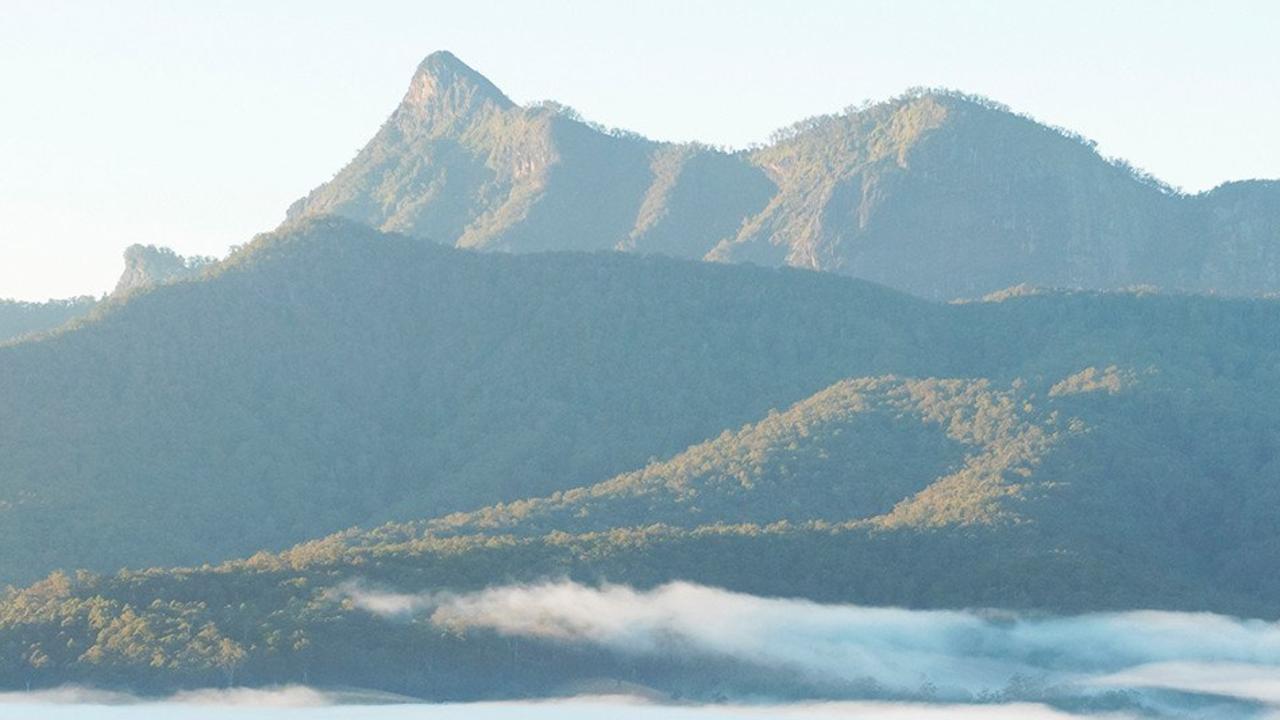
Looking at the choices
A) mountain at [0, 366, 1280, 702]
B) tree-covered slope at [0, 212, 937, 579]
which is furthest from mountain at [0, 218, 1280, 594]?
mountain at [0, 366, 1280, 702]

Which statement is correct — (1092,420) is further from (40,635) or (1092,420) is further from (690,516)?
(40,635)

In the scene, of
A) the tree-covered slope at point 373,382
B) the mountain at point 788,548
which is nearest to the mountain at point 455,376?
the tree-covered slope at point 373,382

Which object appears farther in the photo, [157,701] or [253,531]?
[253,531]

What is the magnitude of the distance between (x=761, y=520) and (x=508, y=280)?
122 feet

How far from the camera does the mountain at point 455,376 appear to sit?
→ 128250mm

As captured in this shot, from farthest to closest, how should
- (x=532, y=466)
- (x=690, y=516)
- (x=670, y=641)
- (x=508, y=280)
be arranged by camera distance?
(x=508, y=280) → (x=532, y=466) → (x=690, y=516) → (x=670, y=641)

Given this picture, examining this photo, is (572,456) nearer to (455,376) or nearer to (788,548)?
(455,376)

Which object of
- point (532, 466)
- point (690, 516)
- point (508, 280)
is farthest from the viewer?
point (508, 280)

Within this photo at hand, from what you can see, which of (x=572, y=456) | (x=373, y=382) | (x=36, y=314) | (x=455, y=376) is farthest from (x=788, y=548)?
(x=36, y=314)

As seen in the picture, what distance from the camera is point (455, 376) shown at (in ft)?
492

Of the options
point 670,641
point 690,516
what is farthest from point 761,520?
point 670,641

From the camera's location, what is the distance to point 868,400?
137250mm

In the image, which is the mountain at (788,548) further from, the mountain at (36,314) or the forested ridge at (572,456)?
the mountain at (36,314)

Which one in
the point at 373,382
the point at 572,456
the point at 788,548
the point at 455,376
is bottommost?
the point at 788,548
